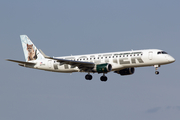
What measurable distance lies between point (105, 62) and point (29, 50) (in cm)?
1843

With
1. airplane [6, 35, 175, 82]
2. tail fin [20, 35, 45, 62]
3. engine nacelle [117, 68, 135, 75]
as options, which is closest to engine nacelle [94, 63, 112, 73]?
airplane [6, 35, 175, 82]

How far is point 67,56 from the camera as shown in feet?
223

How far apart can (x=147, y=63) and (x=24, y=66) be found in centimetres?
2457

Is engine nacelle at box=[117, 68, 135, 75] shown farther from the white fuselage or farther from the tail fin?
the tail fin

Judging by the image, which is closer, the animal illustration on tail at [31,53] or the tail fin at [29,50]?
the tail fin at [29,50]

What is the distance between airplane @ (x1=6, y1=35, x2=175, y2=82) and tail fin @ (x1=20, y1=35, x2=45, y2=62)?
6.48 ft

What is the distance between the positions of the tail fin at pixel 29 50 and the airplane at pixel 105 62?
6.48 feet

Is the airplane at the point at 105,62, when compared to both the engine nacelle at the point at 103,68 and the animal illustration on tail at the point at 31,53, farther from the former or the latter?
the animal illustration on tail at the point at 31,53

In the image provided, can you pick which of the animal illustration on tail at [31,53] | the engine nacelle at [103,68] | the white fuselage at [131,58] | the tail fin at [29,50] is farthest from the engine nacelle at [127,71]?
the animal illustration on tail at [31,53]

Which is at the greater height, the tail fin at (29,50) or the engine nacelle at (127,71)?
the tail fin at (29,50)

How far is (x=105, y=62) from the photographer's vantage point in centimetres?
6228

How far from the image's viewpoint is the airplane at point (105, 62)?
5988 centimetres

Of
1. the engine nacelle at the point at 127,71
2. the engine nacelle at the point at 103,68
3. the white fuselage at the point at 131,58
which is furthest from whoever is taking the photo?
the engine nacelle at the point at 127,71

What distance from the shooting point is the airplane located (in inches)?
2357
